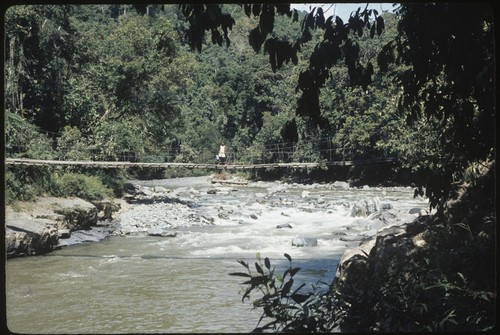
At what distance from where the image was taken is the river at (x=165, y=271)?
4.41 metres

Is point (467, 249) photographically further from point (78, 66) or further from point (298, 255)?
point (78, 66)

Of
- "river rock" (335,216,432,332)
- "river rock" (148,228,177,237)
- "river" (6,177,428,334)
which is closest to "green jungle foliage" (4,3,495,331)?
"river rock" (335,216,432,332)

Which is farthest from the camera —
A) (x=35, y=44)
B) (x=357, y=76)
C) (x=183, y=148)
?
(x=183, y=148)

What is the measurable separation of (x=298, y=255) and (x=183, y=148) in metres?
19.0

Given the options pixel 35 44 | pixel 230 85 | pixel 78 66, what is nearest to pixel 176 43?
pixel 78 66

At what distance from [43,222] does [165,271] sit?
2.58m

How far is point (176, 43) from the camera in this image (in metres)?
15.7

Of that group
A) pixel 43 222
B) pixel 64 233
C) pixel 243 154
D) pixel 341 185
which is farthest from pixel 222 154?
pixel 43 222

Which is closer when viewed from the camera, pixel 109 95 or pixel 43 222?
pixel 43 222

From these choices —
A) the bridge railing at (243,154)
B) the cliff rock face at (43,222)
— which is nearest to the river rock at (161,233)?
the cliff rock face at (43,222)

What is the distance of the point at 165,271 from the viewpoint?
6.22 metres

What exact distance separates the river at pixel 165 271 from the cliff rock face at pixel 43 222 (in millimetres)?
249

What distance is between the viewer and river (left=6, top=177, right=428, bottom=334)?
174 inches

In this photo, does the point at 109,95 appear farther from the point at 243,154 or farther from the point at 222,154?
the point at 243,154
